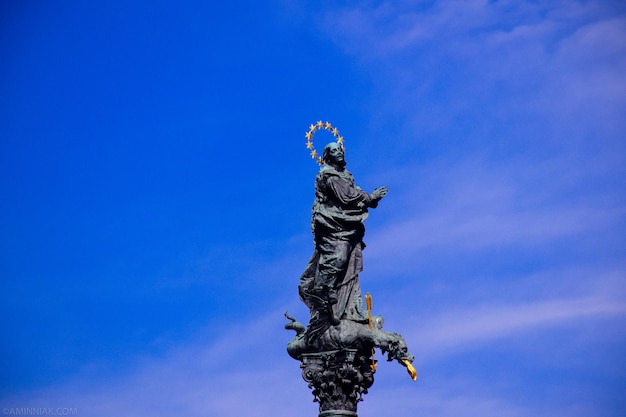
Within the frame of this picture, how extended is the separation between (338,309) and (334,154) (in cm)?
435

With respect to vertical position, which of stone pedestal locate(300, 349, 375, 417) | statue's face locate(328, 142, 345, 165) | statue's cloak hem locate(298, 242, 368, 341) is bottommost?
stone pedestal locate(300, 349, 375, 417)

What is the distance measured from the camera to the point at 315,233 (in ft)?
88.7

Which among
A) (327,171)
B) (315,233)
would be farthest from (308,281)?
(327,171)

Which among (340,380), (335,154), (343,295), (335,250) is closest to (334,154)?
(335,154)

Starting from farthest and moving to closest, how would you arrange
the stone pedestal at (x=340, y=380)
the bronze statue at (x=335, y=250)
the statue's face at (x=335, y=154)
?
the statue's face at (x=335, y=154) → the bronze statue at (x=335, y=250) → the stone pedestal at (x=340, y=380)

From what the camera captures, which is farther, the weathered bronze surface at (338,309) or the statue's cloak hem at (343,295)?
the statue's cloak hem at (343,295)

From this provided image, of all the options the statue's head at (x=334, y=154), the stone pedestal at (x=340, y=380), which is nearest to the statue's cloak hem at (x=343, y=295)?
the stone pedestal at (x=340, y=380)

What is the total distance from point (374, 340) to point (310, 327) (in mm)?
1779

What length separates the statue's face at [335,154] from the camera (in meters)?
27.5

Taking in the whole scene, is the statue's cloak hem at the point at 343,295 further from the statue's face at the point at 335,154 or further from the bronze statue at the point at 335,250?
the statue's face at the point at 335,154

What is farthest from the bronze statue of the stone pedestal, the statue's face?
the stone pedestal

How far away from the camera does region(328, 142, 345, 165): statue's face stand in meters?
27.5

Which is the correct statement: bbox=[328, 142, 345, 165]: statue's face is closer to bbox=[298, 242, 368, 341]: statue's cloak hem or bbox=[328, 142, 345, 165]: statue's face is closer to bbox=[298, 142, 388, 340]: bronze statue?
bbox=[298, 142, 388, 340]: bronze statue

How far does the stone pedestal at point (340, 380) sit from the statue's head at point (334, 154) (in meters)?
5.31
